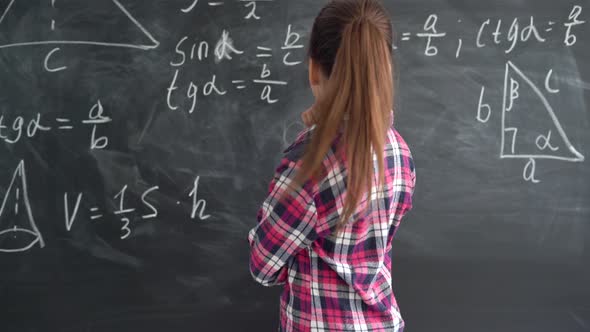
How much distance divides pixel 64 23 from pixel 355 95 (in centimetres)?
103

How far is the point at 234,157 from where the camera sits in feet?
4.73

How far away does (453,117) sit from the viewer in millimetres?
1448

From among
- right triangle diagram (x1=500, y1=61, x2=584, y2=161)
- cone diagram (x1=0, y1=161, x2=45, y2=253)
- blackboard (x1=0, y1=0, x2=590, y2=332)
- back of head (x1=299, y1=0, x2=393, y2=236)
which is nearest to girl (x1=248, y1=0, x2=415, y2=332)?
back of head (x1=299, y1=0, x2=393, y2=236)

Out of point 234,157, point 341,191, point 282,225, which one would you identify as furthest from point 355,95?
point 234,157

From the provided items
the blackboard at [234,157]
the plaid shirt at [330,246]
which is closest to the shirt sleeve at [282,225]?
the plaid shirt at [330,246]

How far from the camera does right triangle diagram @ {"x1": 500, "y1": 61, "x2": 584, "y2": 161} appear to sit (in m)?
1.44

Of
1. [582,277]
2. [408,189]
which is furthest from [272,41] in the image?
[582,277]

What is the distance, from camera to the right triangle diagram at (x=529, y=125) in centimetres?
144

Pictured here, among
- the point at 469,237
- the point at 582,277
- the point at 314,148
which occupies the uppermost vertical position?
the point at 314,148

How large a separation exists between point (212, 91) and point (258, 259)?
2.16 feet

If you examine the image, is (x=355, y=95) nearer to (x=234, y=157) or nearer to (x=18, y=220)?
(x=234, y=157)

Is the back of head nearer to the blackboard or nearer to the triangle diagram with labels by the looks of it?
the blackboard

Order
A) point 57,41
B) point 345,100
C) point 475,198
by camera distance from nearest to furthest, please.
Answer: point 345,100
point 57,41
point 475,198

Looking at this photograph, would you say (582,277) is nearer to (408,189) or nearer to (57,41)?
(408,189)
